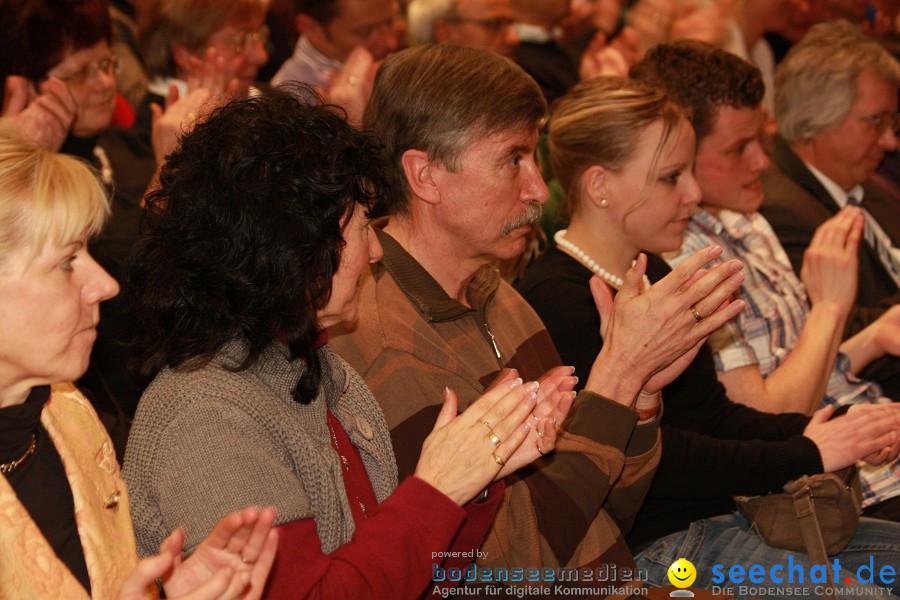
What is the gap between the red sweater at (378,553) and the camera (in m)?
1.43

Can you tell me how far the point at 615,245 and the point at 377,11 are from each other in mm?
2157

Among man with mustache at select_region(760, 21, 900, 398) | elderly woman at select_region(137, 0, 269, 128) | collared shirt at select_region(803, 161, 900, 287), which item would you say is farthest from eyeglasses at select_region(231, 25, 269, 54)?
collared shirt at select_region(803, 161, 900, 287)

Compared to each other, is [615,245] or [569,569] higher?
[615,245]

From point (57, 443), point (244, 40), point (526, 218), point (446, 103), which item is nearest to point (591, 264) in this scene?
point (526, 218)

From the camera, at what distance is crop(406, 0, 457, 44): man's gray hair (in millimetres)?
4402

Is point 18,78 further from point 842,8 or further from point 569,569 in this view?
point 842,8

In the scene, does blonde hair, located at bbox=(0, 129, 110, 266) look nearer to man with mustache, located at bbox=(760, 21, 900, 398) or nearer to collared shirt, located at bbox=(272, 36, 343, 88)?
man with mustache, located at bbox=(760, 21, 900, 398)

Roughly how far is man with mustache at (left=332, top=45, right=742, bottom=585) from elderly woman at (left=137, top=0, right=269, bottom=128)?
1561mm

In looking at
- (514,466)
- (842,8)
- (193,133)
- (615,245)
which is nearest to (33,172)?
(193,133)

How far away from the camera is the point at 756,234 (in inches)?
119

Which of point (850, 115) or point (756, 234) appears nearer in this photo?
point (756, 234)

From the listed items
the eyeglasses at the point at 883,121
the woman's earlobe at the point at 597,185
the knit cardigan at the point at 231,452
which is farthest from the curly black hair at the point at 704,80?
the knit cardigan at the point at 231,452

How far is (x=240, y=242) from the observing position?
1540 mm

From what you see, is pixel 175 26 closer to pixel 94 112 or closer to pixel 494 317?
pixel 94 112
